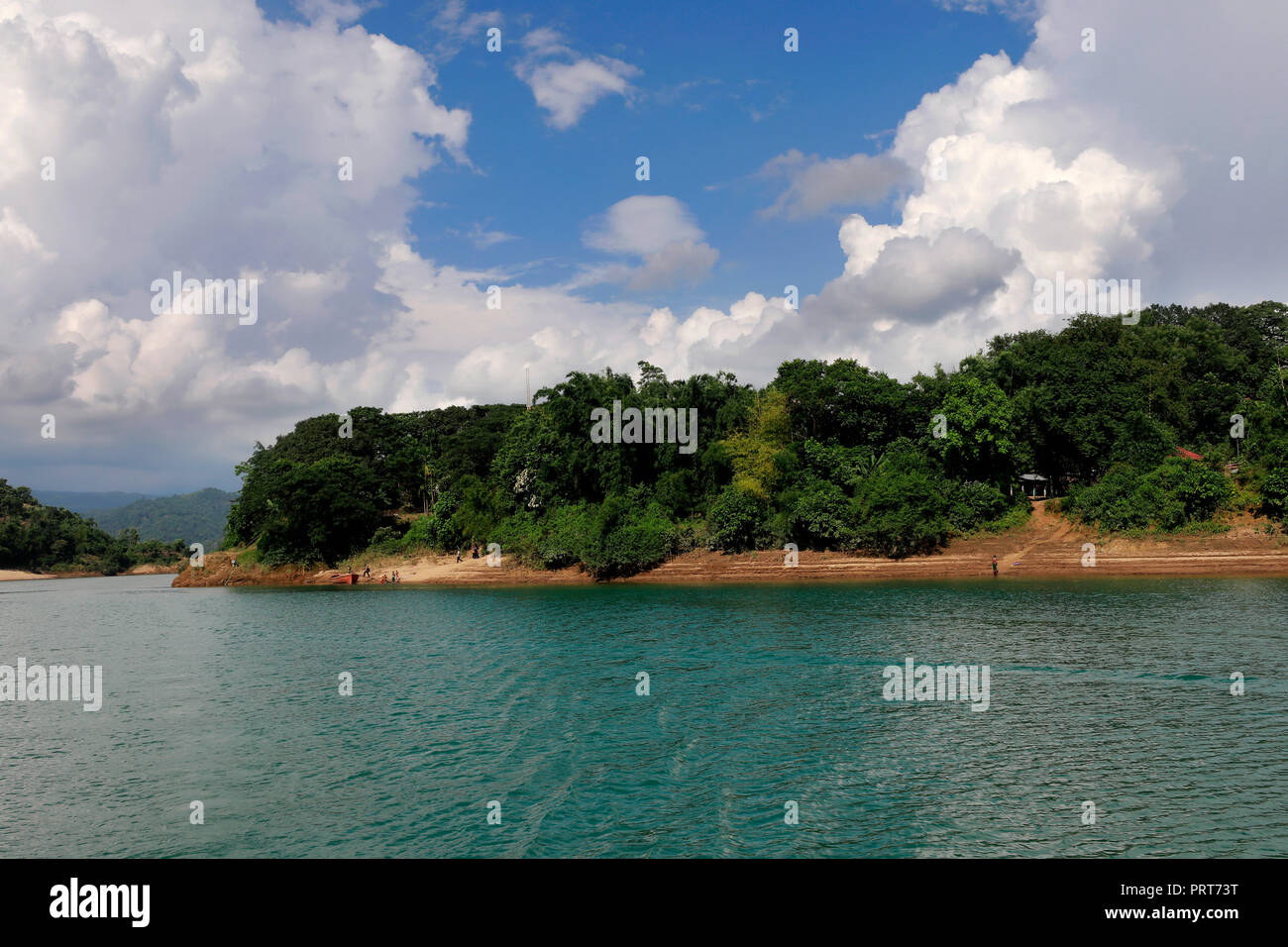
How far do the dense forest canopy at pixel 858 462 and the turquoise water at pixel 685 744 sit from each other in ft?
81.5

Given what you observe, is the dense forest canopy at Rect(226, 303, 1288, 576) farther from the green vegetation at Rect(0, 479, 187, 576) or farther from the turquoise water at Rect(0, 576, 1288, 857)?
the green vegetation at Rect(0, 479, 187, 576)

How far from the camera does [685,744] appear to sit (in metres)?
17.0

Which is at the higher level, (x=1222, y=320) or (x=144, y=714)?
(x=1222, y=320)

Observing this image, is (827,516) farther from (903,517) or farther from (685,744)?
(685,744)

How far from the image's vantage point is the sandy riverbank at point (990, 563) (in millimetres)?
49062

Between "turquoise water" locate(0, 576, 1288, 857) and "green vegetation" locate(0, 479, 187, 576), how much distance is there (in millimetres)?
124909

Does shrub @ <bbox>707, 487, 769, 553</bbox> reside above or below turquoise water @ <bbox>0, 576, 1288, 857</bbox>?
above

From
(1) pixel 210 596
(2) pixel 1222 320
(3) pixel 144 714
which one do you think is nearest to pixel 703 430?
(1) pixel 210 596

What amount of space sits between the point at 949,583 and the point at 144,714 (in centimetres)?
4407

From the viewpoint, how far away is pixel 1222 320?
91.9m

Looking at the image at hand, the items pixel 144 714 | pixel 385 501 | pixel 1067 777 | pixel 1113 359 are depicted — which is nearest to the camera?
pixel 1067 777

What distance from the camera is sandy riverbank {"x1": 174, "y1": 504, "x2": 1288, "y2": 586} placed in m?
49.1

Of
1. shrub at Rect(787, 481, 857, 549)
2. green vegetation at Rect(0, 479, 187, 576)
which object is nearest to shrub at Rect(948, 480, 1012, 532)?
shrub at Rect(787, 481, 857, 549)
